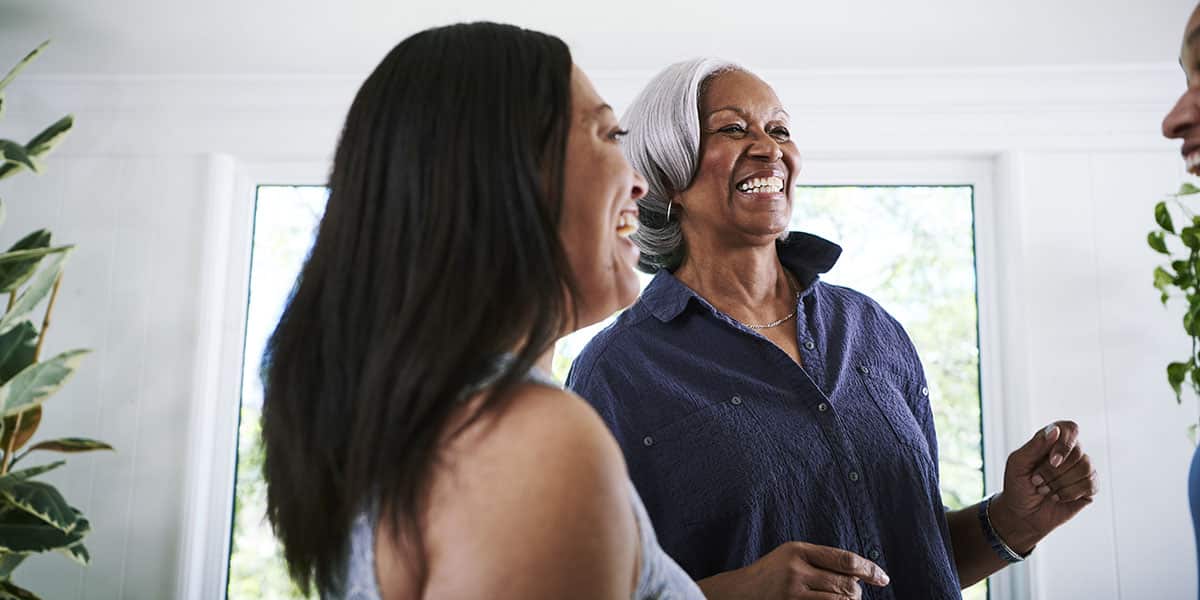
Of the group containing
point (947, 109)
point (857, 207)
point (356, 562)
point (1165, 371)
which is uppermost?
point (947, 109)

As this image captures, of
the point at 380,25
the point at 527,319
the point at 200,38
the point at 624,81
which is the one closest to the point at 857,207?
the point at 624,81

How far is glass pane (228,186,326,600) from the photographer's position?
8.93 feet

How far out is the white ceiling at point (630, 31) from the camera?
2443 mm

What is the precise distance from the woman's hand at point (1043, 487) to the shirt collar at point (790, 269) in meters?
0.40

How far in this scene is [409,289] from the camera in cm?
64

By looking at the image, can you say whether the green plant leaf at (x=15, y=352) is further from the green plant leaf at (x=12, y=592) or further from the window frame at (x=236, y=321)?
the window frame at (x=236, y=321)

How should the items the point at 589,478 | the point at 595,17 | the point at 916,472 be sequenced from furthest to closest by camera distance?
the point at 595,17
the point at 916,472
the point at 589,478

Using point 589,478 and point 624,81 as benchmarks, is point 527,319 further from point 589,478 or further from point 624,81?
point 624,81

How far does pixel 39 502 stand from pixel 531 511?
168cm

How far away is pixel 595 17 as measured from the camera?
253 cm

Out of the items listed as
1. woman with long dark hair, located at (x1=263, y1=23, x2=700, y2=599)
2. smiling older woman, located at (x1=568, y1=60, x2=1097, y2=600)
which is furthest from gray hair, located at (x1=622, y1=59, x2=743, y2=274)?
woman with long dark hair, located at (x1=263, y1=23, x2=700, y2=599)

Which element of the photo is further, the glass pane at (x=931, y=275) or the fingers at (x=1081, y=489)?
the glass pane at (x=931, y=275)

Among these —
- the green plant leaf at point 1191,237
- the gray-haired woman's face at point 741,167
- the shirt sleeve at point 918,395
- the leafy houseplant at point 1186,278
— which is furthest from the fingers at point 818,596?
the green plant leaf at point 1191,237

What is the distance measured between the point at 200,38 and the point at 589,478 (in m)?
2.46
